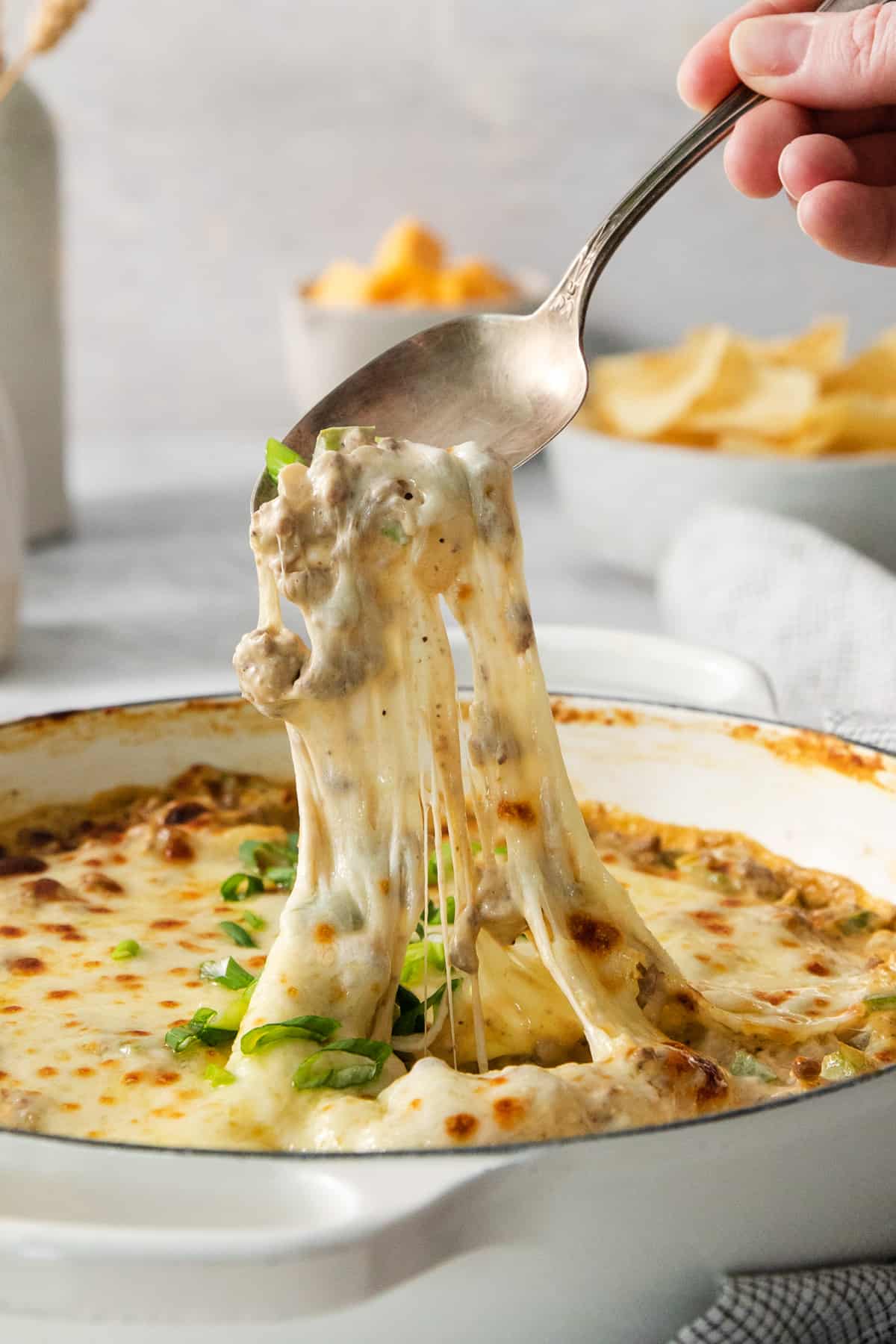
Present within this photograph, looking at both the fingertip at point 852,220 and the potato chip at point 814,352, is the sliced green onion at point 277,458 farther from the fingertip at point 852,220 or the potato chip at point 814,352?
the potato chip at point 814,352

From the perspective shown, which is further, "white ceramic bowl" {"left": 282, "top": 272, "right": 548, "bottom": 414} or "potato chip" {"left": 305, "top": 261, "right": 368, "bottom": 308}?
"potato chip" {"left": 305, "top": 261, "right": 368, "bottom": 308}

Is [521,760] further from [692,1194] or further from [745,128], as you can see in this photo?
[745,128]

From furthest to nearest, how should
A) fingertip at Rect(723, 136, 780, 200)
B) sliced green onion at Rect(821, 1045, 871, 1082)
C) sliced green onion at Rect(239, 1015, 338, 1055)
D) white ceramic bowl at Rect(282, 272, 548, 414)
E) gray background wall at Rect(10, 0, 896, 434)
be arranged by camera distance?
gray background wall at Rect(10, 0, 896, 434)
white ceramic bowl at Rect(282, 272, 548, 414)
fingertip at Rect(723, 136, 780, 200)
sliced green onion at Rect(821, 1045, 871, 1082)
sliced green onion at Rect(239, 1015, 338, 1055)

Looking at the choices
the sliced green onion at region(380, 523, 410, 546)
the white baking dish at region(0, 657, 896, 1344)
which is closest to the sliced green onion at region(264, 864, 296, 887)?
the sliced green onion at region(380, 523, 410, 546)

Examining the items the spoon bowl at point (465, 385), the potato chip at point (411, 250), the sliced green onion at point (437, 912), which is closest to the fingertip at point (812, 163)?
the spoon bowl at point (465, 385)

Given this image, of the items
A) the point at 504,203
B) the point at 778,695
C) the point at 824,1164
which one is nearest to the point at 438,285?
the point at 504,203

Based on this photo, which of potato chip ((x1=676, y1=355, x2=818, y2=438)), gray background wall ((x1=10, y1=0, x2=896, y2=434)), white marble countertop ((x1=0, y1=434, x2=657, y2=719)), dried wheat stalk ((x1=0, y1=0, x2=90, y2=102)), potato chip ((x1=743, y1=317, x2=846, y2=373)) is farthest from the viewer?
gray background wall ((x1=10, y1=0, x2=896, y2=434))

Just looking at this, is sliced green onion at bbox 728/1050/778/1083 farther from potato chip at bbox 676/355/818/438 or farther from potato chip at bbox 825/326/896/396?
potato chip at bbox 825/326/896/396

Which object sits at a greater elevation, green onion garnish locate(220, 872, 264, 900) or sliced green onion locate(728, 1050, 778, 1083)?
green onion garnish locate(220, 872, 264, 900)
